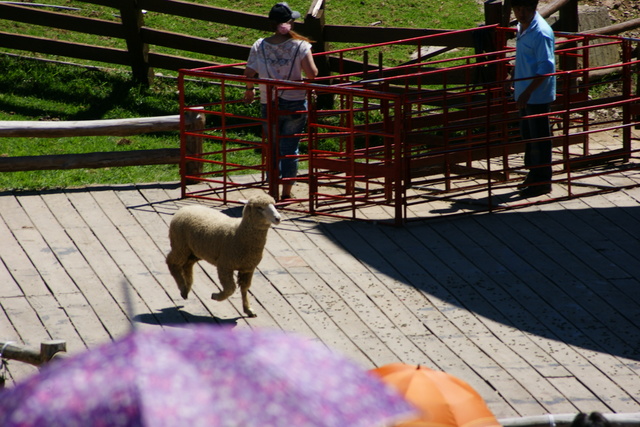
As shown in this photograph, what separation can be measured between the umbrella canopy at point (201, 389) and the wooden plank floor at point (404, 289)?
3249 millimetres

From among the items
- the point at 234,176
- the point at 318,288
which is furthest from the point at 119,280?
the point at 234,176

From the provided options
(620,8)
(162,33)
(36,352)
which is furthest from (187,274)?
(620,8)

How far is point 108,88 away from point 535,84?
6.62 metres

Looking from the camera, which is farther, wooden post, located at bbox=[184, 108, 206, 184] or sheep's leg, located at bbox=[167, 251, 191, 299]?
wooden post, located at bbox=[184, 108, 206, 184]

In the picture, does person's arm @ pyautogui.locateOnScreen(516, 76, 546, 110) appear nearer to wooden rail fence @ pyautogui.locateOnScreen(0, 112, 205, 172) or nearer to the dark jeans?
the dark jeans

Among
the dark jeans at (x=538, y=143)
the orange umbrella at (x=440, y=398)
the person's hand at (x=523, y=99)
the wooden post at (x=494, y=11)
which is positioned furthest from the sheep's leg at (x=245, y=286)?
the wooden post at (x=494, y=11)

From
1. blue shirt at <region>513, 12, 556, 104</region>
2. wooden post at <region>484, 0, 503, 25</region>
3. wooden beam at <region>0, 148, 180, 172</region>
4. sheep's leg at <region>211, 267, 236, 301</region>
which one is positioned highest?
wooden post at <region>484, 0, 503, 25</region>

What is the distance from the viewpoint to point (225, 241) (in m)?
6.27

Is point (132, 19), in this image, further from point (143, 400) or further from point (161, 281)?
point (143, 400)

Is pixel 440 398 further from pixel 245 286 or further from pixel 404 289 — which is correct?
pixel 404 289

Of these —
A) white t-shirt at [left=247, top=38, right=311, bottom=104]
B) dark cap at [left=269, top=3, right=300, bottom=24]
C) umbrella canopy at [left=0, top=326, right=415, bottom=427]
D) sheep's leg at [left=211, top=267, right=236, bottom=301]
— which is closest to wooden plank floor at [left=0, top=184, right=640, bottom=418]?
sheep's leg at [left=211, top=267, right=236, bottom=301]

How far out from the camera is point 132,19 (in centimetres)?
1280

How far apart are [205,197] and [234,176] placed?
2.57ft

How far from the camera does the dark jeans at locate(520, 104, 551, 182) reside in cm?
880
